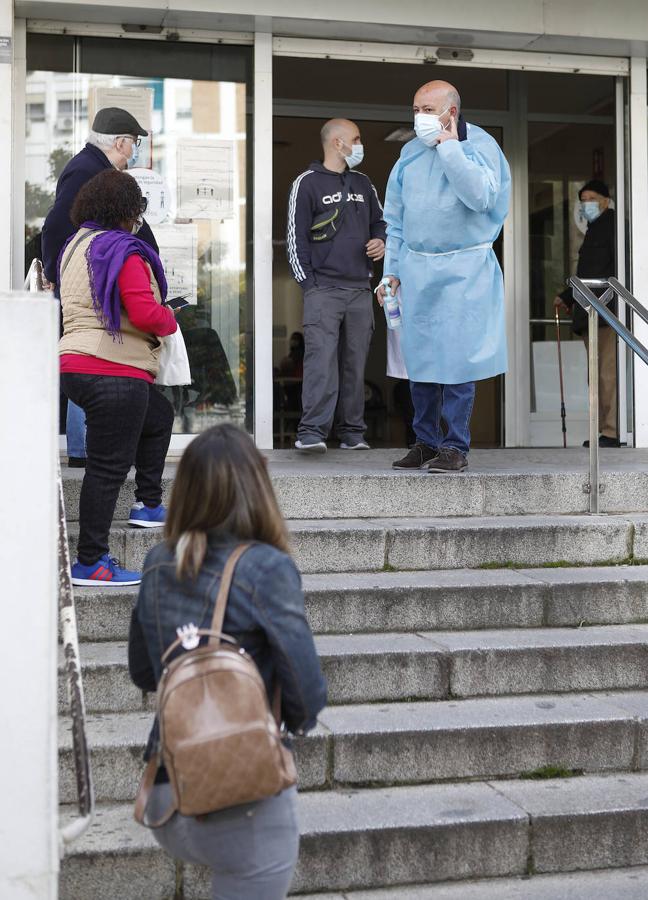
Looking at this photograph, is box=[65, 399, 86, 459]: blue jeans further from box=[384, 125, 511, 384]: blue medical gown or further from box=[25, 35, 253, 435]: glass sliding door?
box=[384, 125, 511, 384]: blue medical gown

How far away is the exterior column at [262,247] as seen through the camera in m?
8.13

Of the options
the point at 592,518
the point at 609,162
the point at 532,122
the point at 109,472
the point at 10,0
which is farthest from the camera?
the point at 532,122

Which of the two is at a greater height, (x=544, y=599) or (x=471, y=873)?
(x=544, y=599)

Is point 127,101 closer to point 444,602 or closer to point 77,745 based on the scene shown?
point 444,602

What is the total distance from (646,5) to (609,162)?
159 cm

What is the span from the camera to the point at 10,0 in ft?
24.5

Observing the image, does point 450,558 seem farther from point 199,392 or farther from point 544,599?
point 199,392

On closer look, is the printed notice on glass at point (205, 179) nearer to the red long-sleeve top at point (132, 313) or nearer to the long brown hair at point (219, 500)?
the red long-sleeve top at point (132, 313)

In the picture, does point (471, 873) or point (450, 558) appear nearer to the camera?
point (471, 873)

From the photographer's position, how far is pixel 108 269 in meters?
4.78

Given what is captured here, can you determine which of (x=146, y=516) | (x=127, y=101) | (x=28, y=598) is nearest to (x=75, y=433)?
(x=146, y=516)

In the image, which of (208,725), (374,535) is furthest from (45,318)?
(374,535)

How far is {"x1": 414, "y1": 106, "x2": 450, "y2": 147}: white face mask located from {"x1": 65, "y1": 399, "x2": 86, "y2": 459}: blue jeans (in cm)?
230

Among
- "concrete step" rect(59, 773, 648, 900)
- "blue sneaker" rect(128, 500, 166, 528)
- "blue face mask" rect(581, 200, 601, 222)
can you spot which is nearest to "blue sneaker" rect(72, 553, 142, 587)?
"blue sneaker" rect(128, 500, 166, 528)
